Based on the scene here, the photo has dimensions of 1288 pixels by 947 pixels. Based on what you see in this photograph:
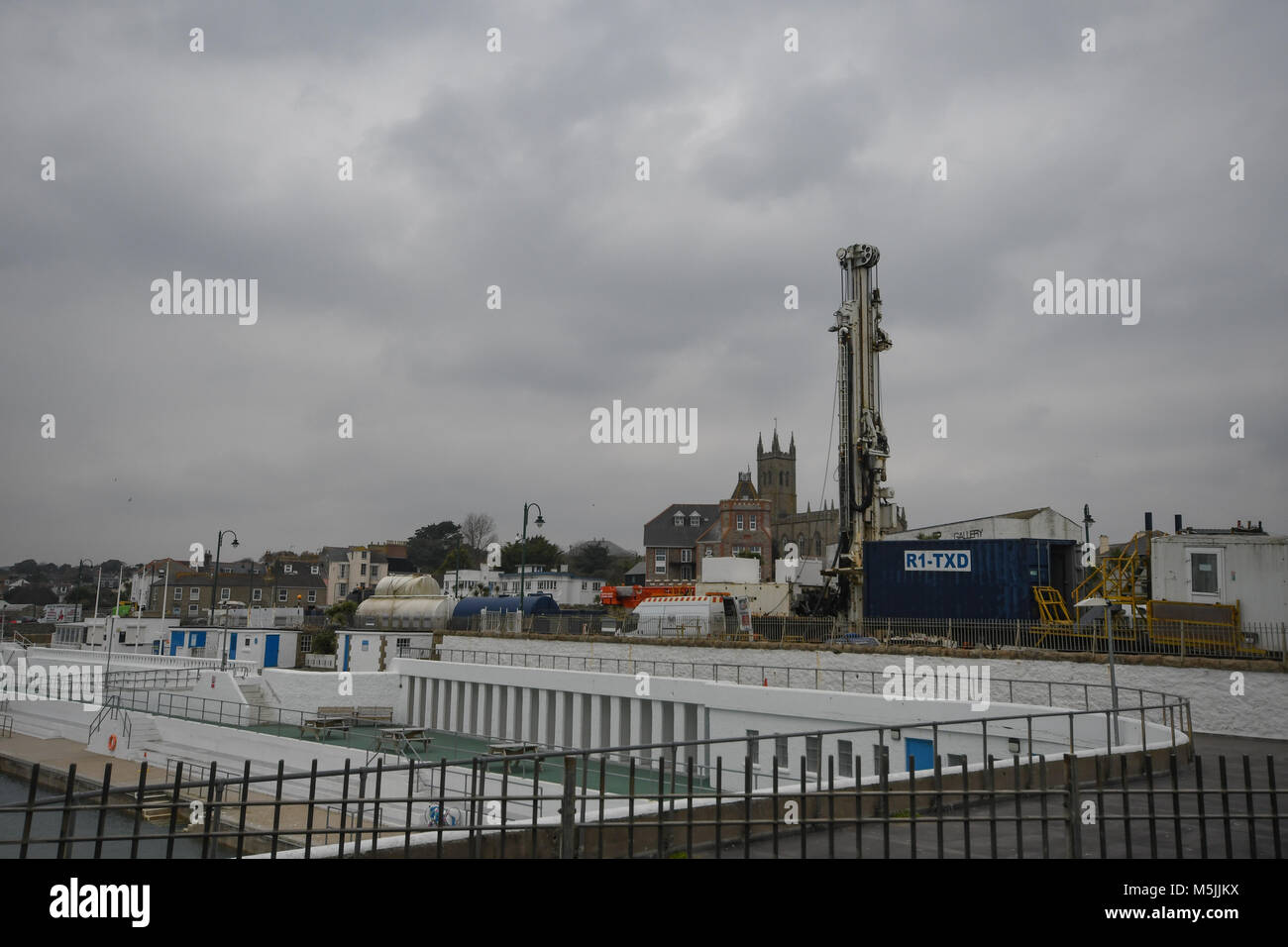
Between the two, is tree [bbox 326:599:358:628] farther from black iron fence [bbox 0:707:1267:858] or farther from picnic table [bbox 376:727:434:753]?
black iron fence [bbox 0:707:1267:858]

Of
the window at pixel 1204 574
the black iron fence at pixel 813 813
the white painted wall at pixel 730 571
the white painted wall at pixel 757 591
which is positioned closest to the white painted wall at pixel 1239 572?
the window at pixel 1204 574

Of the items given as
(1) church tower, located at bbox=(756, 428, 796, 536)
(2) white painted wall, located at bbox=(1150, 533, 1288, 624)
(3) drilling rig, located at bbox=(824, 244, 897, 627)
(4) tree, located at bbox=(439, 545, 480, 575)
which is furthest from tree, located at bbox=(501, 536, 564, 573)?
(2) white painted wall, located at bbox=(1150, 533, 1288, 624)

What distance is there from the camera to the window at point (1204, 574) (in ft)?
80.1

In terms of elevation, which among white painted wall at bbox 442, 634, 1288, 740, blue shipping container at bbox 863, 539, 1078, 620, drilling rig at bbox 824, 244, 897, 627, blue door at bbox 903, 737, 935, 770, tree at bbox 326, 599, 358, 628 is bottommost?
blue door at bbox 903, 737, 935, 770

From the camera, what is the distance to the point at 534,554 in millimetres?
115562

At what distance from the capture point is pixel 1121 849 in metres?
9.11

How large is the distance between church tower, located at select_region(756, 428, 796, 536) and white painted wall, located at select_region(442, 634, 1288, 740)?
331 feet

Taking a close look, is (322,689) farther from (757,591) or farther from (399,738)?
(757,591)

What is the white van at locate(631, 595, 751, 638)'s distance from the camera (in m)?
34.3

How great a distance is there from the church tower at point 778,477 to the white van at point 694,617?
313ft

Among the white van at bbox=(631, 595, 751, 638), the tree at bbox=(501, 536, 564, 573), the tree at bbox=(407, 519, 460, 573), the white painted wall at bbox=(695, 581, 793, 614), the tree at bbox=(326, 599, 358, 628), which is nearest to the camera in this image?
the white van at bbox=(631, 595, 751, 638)
